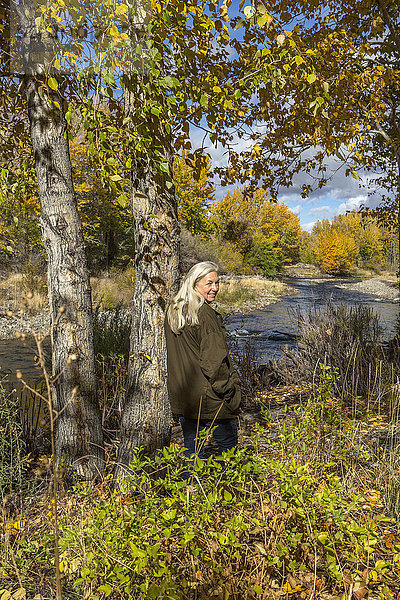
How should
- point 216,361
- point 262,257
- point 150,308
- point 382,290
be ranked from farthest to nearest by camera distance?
point 262,257 → point 382,290 → point 150,308 → point 216,361

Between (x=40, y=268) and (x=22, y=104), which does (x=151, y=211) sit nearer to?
(x=22, y=104)

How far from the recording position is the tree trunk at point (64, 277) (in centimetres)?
320

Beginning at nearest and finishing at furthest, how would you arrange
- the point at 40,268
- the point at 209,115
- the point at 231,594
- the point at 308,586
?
the point at 231,594 → the point at 308,586 → the point at 209,115 → the point at 40,268

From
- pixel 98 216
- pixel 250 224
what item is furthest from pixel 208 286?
pixel 250 224

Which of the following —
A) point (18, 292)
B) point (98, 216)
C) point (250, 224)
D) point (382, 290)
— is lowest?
point (382, 290)

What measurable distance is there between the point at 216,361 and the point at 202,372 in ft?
0.46

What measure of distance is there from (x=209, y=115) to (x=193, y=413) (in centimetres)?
203

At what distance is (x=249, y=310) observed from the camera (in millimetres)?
17328

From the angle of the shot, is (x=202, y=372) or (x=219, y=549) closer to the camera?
(x=219, y=549)

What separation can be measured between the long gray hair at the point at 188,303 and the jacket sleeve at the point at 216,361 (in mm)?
152

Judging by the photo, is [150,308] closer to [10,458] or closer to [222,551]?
[222,551]

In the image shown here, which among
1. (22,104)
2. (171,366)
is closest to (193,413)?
(171,366)

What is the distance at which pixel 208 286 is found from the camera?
2.82 m

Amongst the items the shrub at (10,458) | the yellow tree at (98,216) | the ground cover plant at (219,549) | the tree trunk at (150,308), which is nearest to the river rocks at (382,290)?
the yellow tree at (98,216)
